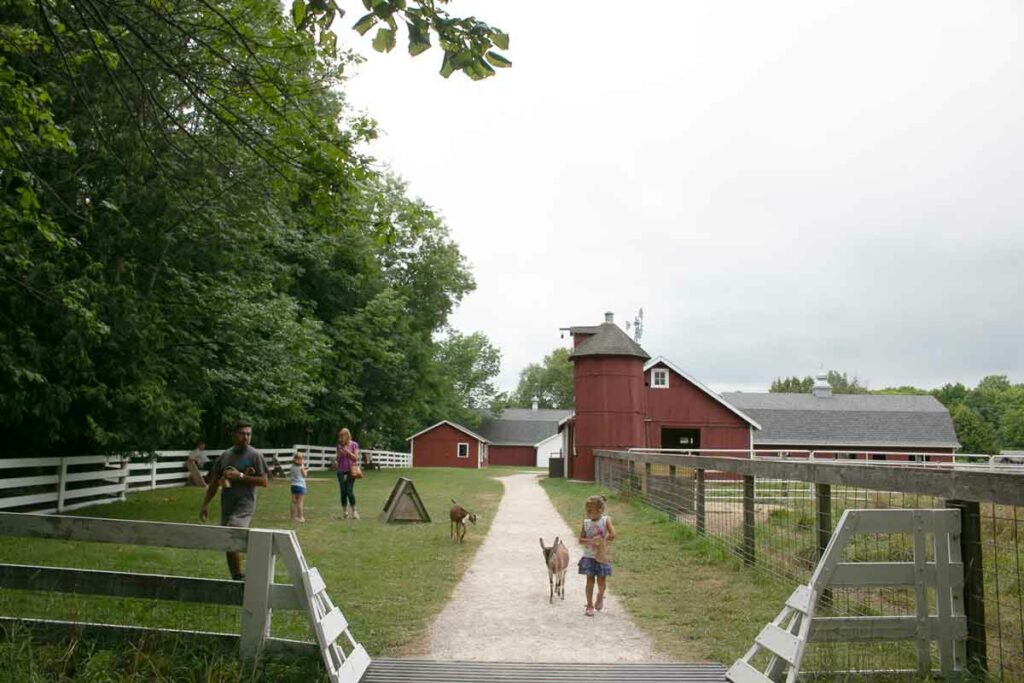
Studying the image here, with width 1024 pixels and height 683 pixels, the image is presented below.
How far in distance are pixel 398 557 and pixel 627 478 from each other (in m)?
11.1

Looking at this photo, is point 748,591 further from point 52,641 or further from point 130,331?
point 130,331

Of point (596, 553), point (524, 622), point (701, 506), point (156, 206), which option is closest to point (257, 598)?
point (524, 622)

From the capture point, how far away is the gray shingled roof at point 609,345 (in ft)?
110

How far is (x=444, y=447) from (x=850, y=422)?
30.2 meters

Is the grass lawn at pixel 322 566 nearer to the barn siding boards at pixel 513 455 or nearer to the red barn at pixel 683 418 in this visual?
the red barn at pixel 683 418

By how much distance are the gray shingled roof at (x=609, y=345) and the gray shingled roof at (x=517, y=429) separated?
41488mm

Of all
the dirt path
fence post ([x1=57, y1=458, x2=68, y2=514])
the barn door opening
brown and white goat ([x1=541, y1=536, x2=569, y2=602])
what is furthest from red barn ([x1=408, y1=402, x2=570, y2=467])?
brown and white goat ([x1=541, y1=536, x2=569, y2=602])

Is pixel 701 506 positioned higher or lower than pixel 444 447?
lower

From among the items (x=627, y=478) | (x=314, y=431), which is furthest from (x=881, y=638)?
(x=314, y=431)

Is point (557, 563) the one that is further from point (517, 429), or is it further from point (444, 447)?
point (517, 429)

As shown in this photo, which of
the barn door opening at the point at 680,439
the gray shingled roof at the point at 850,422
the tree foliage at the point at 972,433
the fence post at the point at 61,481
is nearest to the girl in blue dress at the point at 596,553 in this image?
the fence post at the point at 61,481

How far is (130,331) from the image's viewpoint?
13.2 meters

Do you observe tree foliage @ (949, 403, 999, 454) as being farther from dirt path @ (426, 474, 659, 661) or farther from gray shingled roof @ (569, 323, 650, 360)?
dirt path @ (426, 474, 659, 661)

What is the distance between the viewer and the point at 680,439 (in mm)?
40656
